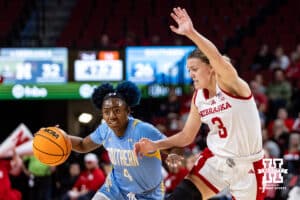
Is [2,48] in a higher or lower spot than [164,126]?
higher

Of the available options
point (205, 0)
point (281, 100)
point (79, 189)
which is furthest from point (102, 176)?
point (205, 0)

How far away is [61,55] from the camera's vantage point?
1254 cm

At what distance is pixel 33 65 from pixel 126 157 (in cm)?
708

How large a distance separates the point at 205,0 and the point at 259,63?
2.33m

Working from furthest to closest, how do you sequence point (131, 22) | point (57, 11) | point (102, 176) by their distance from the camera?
point (57, 11)
point (131, 22)
point (102, 176)

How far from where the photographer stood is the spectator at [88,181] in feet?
31.9

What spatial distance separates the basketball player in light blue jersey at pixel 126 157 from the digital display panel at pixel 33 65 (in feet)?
22.1

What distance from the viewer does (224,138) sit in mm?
4910

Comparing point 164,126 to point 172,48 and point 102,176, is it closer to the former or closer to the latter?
point 172,48

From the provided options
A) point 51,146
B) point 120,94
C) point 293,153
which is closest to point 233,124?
point 120,94

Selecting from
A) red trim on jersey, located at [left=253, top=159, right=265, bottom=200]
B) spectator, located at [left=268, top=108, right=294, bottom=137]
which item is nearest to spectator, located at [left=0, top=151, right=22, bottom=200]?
spectator, located at [left=268, top=108, right=294, bottom=137]

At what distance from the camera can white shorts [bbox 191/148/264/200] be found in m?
4.91

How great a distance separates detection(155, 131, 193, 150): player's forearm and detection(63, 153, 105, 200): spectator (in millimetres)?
4481

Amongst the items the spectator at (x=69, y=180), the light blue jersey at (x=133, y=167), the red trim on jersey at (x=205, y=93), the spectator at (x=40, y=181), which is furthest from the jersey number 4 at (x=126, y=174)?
the spectator at (x=40, y=181)
